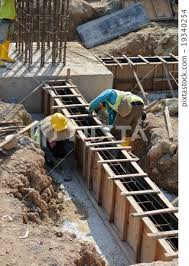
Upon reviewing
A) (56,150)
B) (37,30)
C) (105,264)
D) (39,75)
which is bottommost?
(105,264)

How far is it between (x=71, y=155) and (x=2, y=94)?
2710 millimetres

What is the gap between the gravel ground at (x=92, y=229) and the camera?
29.8ft

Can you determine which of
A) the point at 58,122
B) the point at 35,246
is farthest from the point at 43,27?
the point at 35,246

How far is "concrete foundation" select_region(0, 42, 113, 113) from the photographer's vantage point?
513 inches

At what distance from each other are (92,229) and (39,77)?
4.82m

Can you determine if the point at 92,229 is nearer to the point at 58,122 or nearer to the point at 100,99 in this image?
the point at 58,122

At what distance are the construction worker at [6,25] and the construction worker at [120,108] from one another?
10.3 ft

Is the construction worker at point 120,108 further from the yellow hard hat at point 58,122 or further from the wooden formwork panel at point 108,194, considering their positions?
the wooden formwork panel at point 108,194

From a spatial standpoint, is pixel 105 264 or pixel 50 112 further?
pixel 50 112

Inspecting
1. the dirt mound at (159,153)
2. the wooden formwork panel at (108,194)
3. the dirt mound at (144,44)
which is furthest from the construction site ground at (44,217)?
the dirt mound at (144,44)

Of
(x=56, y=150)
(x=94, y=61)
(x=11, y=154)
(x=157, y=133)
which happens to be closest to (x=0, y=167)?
(x=11, y=154)

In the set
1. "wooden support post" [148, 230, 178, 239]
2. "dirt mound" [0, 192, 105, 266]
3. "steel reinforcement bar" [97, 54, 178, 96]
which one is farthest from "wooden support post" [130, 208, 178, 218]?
"steel reinforcement bar" [97, 54, 178, 96]
